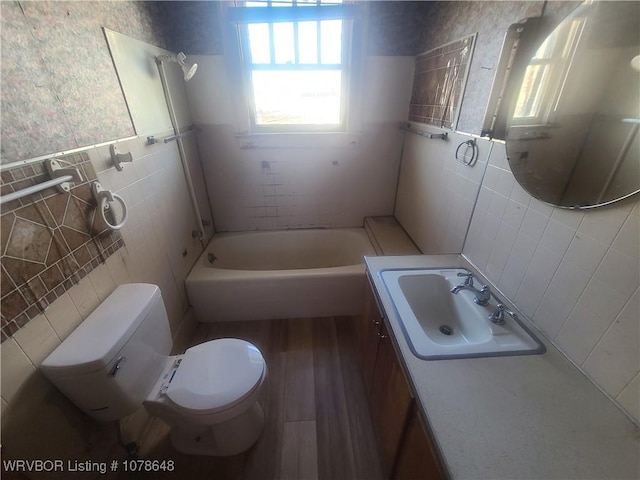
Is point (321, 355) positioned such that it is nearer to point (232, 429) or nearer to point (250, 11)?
point (232, 429)

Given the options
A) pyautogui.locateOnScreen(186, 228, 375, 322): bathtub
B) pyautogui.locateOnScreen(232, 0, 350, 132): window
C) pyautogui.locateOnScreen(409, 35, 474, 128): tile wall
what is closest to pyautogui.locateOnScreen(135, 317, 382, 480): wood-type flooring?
pyautogui.locateOnScreen(186, 228, 375, 322): bathtub

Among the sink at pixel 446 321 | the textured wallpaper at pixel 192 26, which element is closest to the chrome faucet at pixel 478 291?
the sink at pixel 446 321

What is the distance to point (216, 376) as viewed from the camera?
1169 millimetres

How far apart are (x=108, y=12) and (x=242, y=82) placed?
2.93ft

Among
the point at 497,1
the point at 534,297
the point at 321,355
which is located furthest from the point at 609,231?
the point at 321,355

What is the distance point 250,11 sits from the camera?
1798mm

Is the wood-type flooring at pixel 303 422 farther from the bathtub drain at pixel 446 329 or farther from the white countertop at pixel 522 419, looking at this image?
the white countertop at pixel 522 419

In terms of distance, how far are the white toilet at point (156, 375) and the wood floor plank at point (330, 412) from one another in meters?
0.34

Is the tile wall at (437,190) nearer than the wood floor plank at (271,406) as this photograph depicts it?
No

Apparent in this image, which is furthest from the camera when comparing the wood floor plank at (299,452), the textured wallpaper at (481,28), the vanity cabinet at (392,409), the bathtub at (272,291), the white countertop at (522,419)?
the bathtub at (272,291)

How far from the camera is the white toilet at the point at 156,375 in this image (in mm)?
869

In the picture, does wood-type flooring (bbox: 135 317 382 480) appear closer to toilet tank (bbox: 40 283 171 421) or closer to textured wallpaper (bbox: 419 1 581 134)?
toilet tank (bbox: 40 283 171 421)

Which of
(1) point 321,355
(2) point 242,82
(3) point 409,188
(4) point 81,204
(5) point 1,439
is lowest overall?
(1) point 321,355

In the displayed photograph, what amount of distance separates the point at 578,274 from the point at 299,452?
1.38 meters
